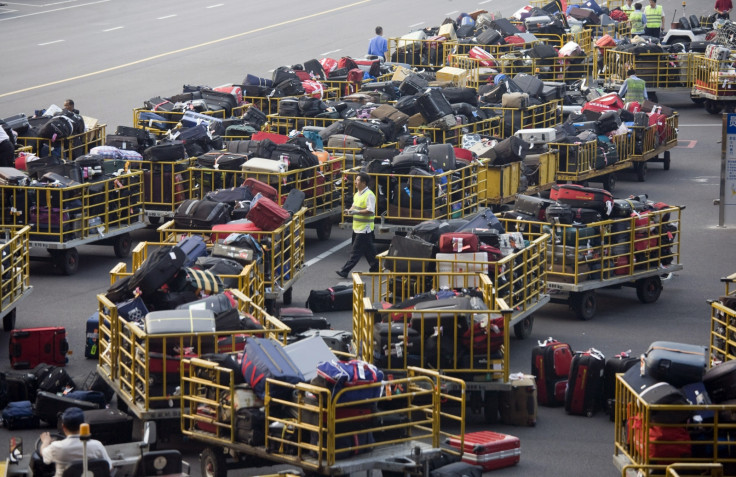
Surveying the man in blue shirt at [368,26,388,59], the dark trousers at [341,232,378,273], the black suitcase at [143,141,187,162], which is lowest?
the dark trousers at [341,232,378,273]

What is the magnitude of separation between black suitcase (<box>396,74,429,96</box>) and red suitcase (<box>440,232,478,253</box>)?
47.6 ft

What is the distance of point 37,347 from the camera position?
1719cm

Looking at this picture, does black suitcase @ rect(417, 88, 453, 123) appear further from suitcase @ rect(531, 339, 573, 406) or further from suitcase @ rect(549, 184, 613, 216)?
suitcase @ rect(531, 339, 573, 406)

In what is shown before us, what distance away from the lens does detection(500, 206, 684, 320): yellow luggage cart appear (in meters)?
20.1

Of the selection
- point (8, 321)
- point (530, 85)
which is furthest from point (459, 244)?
point (530, 85)

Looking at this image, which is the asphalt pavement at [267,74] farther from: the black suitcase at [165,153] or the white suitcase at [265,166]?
the white suitcase at [265,166]

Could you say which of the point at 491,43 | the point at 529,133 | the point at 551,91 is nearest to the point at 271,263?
the point at 529,133

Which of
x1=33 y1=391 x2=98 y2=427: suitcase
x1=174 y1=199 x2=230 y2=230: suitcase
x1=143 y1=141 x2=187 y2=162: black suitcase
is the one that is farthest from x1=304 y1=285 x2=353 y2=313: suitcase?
x1=33 y1=391 x2=98 y2=427: suitcase

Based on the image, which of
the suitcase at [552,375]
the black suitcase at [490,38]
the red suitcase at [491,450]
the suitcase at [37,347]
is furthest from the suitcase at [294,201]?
the black suitcase at [490,38]

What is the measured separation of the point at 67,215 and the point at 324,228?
5131mm

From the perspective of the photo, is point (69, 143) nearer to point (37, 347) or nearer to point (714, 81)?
point (37, 347)

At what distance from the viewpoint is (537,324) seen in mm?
19859

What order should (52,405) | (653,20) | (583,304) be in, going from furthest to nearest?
(653,20) < (583,304) < (52,405)

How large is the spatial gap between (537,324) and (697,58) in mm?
22888
